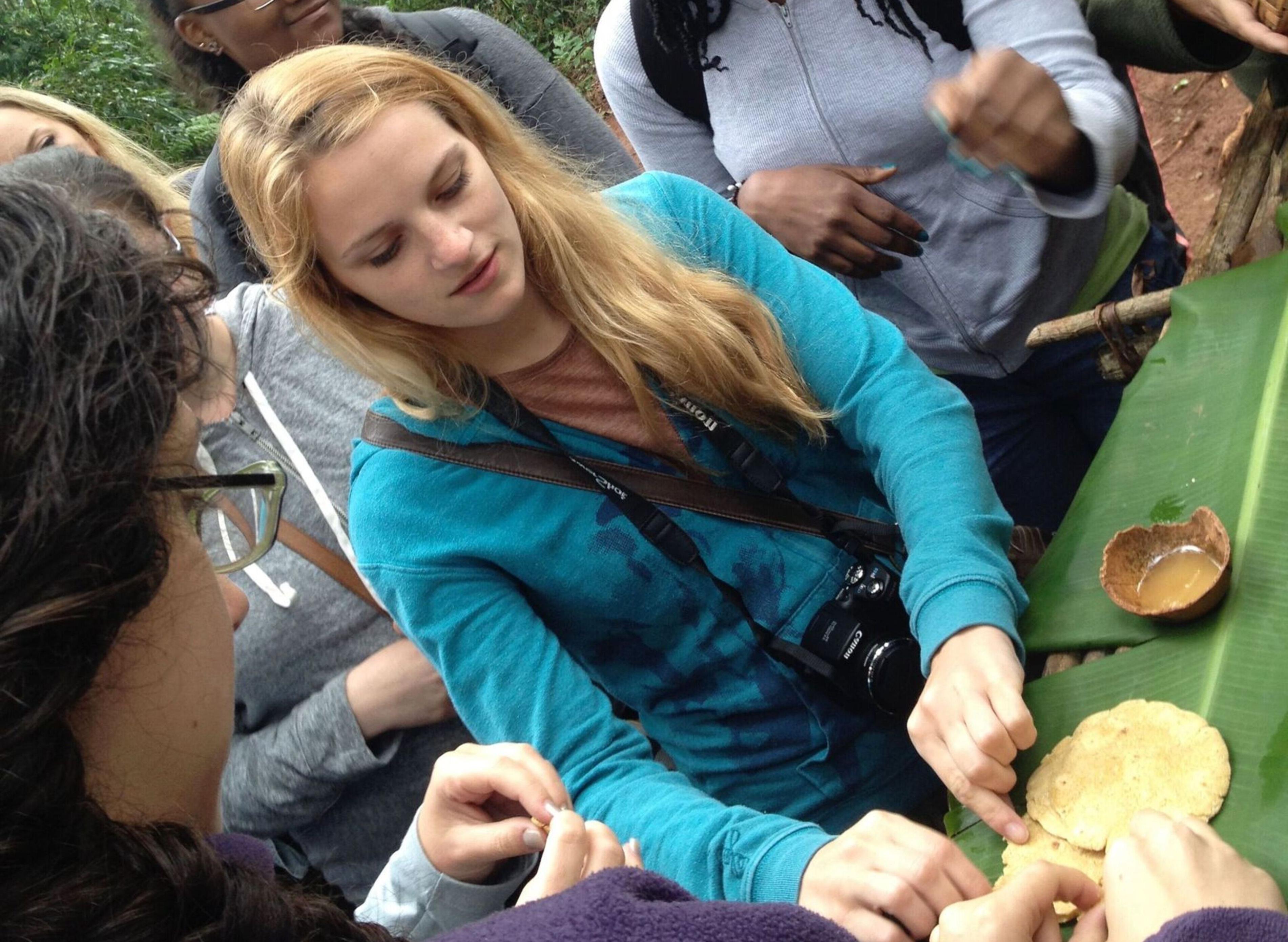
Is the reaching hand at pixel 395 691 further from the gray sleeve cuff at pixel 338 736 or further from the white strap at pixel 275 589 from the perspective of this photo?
the white strap at pixel 275 589

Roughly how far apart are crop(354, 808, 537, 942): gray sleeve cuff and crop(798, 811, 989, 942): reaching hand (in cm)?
41

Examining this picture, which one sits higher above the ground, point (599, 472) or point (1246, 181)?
point (1246, 181)

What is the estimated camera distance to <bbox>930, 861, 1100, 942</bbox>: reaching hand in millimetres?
1050

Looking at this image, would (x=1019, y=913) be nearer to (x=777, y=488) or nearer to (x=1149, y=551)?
(x=1149, y=551)

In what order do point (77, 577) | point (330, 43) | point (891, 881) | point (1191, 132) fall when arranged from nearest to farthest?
point (77, 577) → point (891, 881) → point (330, 43) → point (1191, 132)

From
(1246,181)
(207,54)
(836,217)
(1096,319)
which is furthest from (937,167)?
(207,54)

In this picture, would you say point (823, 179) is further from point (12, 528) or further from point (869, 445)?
point (12, 528)

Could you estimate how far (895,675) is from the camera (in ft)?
5.52

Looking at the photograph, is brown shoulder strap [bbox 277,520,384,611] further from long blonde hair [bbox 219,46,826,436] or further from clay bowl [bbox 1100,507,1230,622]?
clay bowl [bbox 1100,507,1230,622]

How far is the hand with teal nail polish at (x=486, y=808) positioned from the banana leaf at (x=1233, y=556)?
1.81ft

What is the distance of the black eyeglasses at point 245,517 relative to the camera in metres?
1.25

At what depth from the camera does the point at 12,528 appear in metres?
0.75

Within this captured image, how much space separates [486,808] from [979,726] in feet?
2.08

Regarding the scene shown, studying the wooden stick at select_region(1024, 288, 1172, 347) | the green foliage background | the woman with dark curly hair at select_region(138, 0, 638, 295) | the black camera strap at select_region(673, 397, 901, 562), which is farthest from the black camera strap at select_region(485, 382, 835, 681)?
the green foliage background
